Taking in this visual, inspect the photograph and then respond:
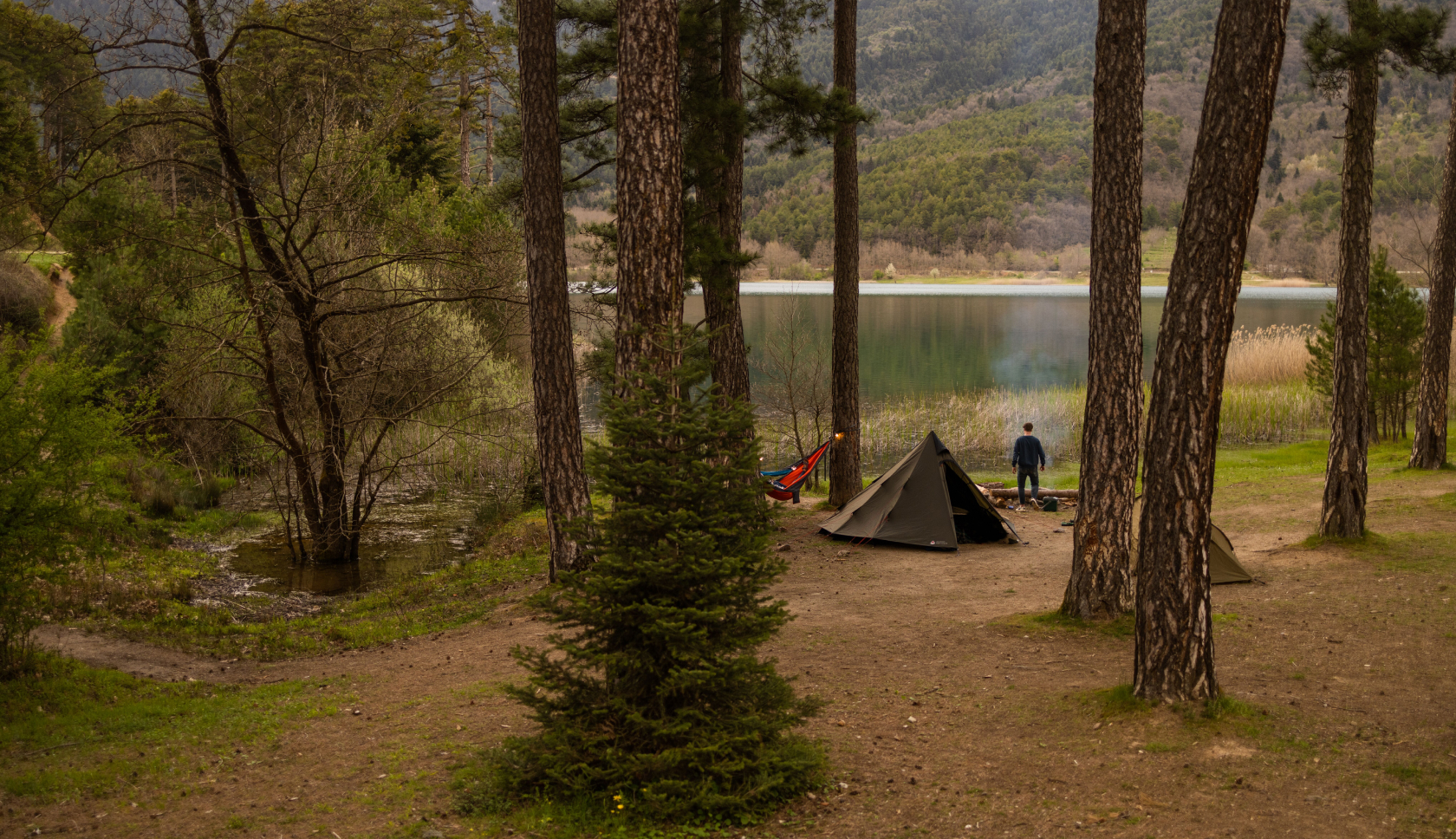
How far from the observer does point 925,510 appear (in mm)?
10602

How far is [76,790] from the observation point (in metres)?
4.38

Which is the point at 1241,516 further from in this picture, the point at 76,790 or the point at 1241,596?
the point at 76,790

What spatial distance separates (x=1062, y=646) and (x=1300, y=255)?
85829 mm

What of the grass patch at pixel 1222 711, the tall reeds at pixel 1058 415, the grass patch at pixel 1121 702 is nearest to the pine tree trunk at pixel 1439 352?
the tall reeds at pixel 1058 415

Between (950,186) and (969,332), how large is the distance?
55.9 metres

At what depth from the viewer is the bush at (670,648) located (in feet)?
12.9

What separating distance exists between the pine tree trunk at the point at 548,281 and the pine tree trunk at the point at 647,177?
10.3 ft

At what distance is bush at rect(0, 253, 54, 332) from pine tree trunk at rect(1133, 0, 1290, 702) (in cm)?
2201

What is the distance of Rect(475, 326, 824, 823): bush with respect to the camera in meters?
3.93

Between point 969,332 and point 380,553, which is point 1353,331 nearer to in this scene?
point 380,553

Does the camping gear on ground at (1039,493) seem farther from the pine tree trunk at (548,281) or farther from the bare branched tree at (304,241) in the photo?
the bare branched tree at (304,241)

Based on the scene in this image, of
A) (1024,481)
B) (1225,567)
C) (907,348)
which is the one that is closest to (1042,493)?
(1024,481)

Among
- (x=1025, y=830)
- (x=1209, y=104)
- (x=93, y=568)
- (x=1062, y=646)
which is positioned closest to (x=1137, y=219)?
(x=1209, y=104)

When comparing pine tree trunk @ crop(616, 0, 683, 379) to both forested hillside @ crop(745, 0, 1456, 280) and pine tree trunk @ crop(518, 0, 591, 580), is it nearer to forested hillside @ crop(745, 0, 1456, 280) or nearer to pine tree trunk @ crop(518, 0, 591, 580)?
pine tree trunk @ crop(518, 0, 591, 580)
